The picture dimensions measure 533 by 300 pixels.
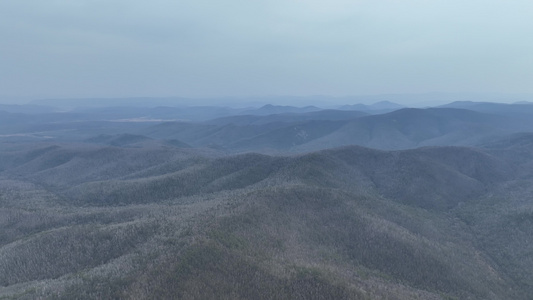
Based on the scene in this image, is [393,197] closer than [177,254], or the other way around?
[177,254]

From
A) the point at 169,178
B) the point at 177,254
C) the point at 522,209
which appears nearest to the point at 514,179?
the point at 522,209

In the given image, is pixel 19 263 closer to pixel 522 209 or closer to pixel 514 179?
pixel 522 209

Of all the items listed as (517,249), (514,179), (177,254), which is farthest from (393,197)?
(177,254)

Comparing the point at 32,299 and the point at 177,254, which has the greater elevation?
the point at 177,254

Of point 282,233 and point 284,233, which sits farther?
point 284,233

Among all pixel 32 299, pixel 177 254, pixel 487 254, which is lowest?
pixel 487 254

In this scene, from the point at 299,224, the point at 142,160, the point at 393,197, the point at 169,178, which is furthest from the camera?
the point at 142,160

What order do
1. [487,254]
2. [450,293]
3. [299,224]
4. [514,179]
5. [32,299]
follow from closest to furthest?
[32,299], [450,293], [299,224], [487,254], [514,179]
